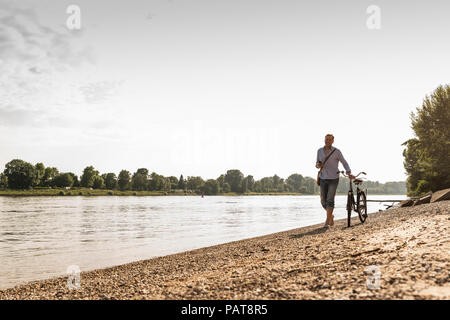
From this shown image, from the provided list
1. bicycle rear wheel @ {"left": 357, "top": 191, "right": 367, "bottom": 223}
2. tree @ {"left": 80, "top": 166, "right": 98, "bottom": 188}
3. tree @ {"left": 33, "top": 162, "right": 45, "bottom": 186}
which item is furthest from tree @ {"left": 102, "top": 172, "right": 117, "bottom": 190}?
bicycle rear wheel @ {"left": 357, "top": 191, "right": 367, "bottom": 223}

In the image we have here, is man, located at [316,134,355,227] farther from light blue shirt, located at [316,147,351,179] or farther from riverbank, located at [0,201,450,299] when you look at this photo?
riverbank, located at [0,201,450,299]

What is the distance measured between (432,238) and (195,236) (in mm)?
15944

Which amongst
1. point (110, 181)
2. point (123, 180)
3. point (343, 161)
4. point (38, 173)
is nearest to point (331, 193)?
point (343, 161)

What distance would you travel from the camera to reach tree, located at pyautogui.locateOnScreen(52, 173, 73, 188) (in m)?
172

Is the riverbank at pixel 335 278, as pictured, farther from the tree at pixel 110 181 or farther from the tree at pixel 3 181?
the tree at pixel 110 181

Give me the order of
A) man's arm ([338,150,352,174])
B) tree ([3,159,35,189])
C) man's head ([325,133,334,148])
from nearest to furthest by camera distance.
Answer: man's arm ([338,150,352,174])
man's head ([325,133,334,148])
tree ([3,159,35,189])

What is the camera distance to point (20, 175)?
15300 centimetres

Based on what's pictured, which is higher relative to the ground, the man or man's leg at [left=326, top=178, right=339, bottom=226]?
the man

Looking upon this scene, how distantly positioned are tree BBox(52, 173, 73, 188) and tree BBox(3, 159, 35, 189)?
16718 mm

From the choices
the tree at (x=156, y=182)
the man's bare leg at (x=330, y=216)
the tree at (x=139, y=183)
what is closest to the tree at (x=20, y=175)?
the tree at (x=139, y=183)

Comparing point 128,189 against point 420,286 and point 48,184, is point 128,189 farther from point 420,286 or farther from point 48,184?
point 420,286

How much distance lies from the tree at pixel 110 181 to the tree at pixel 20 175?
42431 millimetres
